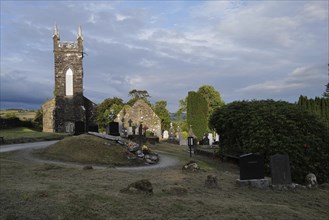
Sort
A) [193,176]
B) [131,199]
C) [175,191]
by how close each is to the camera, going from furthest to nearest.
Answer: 1. [193,176]
2. [175,191]
3. [131,199]

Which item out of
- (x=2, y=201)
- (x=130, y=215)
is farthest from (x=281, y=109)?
(x=2, y=201)

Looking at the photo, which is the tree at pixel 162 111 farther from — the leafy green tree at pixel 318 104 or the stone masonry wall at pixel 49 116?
the leafy green tree at pixel 318 104

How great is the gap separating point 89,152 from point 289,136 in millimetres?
9886

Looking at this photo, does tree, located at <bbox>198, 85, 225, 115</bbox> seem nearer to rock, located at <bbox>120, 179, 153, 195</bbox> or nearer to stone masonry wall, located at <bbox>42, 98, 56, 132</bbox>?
stone masonry wall, located at <bbox>42, 98, 56, 132</bbox>

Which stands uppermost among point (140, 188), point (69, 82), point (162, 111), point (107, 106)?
point (69, 82)

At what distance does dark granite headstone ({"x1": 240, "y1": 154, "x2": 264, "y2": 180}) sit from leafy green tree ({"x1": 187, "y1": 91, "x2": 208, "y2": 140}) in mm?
29676

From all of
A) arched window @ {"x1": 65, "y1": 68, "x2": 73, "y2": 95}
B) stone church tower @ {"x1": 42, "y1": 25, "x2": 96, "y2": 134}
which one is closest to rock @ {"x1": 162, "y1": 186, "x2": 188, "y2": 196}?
stone church tower @ {"x1": 42, "y1": 25, "x2": 96, "y2": 134}

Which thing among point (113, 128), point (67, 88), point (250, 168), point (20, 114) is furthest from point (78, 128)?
point (20, 114)

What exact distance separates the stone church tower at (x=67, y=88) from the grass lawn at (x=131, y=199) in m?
36.4

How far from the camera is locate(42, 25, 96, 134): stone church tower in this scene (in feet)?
160

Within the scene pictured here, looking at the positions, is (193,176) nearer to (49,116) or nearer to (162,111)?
(49,116)

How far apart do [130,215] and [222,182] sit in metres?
6.03

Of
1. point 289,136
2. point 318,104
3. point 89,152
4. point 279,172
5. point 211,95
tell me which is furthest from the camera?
point 211,95

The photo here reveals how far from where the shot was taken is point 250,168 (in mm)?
12969
